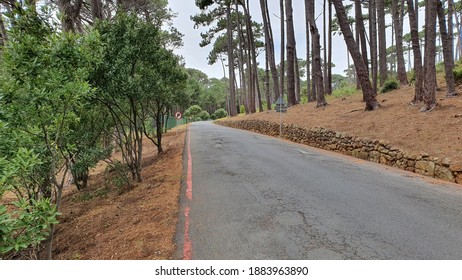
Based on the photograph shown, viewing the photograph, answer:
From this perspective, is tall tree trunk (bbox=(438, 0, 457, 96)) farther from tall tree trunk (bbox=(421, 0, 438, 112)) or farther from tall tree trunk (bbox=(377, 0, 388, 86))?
tall tree trunk (bbox=(377, 0, 388, 86))

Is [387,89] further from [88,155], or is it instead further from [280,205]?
[88,155]

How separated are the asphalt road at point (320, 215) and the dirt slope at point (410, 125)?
121 centimetres

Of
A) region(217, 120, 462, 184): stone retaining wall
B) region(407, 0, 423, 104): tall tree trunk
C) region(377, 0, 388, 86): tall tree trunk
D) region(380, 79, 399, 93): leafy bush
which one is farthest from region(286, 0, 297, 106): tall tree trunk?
region(407, 0, 423, 104): tall tree trunk

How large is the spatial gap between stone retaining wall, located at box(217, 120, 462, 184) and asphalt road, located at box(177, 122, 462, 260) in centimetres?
44

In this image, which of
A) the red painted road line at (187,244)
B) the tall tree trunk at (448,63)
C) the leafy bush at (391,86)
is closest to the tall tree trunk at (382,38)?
the leafy bush at (391,86)

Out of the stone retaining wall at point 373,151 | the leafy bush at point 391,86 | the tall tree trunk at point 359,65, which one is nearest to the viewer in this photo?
the stone retaining wall at point 373,151

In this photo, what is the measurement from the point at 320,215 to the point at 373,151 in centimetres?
563

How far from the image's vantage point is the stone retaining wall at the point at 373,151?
6369 millimetres

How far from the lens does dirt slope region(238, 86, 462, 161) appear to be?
23.8 feet

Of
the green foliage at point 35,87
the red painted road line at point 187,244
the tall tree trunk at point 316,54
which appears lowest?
the red painted road line at point 187,244

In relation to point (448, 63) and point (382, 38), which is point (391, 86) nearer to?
point (382, 38)

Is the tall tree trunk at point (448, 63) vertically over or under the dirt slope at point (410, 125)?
over

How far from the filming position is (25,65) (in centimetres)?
342

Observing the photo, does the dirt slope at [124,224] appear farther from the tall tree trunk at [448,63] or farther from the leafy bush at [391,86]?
the leafy bush at [391,86]
